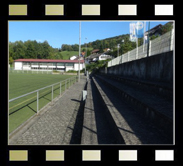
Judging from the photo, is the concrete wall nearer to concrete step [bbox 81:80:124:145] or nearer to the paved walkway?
concrete step [bbox 81:80:124:145]

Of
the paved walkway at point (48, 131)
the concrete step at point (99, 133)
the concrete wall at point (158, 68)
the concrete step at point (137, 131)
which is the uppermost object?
the concrete wall at point (158, 68)

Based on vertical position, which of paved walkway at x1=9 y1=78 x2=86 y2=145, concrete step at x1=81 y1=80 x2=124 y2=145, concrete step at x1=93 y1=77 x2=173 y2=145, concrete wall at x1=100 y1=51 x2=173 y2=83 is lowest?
paved walkway at x1=9 y1=78 x2=86 y2=145

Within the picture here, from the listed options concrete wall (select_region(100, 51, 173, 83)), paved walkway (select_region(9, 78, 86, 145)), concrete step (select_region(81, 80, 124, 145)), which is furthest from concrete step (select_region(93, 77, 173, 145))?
concrete wall (select_region(100, 51, 173, 83))

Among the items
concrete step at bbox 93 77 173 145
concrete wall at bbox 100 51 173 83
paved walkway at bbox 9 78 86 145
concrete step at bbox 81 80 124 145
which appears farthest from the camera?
concrete wall at bbox 100 51 173 83

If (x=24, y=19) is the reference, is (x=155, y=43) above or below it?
above

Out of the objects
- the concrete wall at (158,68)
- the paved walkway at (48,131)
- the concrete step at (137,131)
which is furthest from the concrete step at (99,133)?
Result: the concrete wall at (158,68)

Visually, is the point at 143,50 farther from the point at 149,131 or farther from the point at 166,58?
the point at 149,131

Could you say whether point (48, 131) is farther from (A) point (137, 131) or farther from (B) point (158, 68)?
(B) point (158, 68)

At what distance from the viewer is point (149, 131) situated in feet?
10.9

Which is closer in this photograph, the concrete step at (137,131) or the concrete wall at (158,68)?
the concrete step at (137,131)

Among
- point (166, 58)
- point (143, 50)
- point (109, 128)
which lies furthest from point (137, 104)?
point (143, 50)

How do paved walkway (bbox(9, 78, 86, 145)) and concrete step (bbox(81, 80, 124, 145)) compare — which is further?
paved walkway (bbox(9, 78, 86, 145))

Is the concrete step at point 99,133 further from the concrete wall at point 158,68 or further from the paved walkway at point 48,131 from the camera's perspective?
the concrete wall at point 158,68
